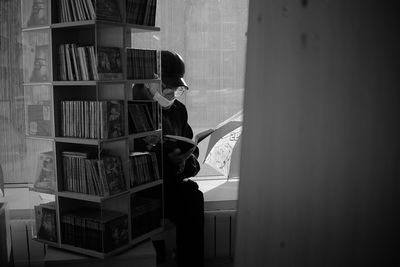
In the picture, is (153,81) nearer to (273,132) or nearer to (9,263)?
(9,263)

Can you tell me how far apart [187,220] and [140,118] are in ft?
2.47

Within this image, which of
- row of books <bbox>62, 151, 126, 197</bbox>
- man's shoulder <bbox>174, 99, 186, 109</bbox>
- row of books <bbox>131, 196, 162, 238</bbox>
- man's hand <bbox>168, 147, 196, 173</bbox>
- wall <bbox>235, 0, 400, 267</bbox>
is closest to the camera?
wall <bbox>235, 0, 400, 267</bbox>

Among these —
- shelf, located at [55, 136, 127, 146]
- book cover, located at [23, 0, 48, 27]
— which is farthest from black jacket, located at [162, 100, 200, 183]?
book cover, located at [23, 0, 48, 27]

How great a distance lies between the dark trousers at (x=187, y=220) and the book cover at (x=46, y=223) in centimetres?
70

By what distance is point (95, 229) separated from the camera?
2057mm

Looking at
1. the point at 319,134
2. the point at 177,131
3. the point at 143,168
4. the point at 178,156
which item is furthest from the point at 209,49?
the point at 319,134

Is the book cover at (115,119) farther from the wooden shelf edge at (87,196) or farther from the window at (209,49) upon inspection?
the window at (209,49)

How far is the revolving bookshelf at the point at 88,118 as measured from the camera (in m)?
1.96

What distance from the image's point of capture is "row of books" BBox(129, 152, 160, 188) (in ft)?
7.16

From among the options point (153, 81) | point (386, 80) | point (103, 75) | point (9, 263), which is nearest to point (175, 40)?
point (153, 81)

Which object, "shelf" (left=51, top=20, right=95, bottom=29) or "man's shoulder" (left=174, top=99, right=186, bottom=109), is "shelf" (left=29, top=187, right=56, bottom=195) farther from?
"man's shoulder" (left=174, top=99, right=186, bottom=109)

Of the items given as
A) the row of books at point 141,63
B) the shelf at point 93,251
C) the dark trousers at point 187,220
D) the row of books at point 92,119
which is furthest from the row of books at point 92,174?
the dark trousers at point 187,220

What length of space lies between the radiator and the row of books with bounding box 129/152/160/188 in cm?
71

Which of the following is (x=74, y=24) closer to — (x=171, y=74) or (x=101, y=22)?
(x=101, y=22)
